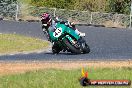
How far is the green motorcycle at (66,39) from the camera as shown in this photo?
20.2 meters

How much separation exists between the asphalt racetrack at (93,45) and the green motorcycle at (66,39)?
0.33 metres

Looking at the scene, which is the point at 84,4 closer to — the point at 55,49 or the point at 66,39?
the point at 55,49

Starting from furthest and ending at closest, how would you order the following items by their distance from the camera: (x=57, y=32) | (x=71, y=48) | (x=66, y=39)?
(x=71, y=48), (x=66, y=39), (x=57, y=32)

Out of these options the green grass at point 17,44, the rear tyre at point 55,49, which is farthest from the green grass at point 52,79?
the green grass at point 17,44

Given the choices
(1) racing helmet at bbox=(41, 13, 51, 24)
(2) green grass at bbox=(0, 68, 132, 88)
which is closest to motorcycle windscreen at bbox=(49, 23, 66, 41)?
(1) racing helmet at bbox=(41, 13, 51, 24)

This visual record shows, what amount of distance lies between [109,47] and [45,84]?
488 inches

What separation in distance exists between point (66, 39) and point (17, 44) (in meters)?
5.60

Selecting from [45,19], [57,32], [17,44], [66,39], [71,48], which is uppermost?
[45,19]

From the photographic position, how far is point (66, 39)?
2031 centimetres

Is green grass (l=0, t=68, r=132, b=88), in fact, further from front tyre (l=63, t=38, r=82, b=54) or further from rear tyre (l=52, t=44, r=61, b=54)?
rear tyre (l=52, t=44, r=61, b=54)

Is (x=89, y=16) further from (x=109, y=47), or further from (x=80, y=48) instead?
(x=80, y=48)

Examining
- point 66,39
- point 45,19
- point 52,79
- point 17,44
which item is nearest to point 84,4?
point 17,44

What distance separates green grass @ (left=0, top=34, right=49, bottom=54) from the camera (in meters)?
23.3

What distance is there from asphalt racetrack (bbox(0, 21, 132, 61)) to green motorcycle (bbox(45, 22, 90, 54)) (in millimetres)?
332
